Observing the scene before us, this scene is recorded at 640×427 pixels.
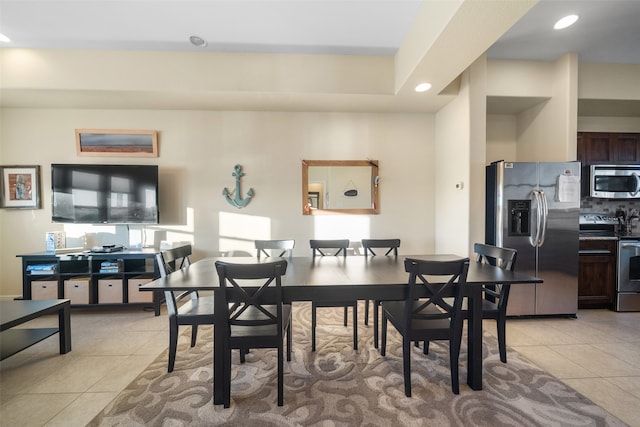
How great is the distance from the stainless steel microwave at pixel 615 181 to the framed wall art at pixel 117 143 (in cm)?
608

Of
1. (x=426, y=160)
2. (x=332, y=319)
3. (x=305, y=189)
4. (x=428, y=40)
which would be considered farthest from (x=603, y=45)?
(x=332, y=319)

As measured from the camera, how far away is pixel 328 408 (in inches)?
66.0

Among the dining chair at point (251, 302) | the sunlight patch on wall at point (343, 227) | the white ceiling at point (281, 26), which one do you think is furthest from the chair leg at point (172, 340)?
the white ceiling at point (281, 26)

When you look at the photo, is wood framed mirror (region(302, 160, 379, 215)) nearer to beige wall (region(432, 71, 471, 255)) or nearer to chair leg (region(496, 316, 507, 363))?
beige wall (region(432, 71, 471, 255))

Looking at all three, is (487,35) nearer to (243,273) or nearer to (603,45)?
(603,45)

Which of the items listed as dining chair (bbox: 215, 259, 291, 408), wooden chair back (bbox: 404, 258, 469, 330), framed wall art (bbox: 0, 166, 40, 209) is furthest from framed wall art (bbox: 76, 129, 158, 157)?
wooden chair back (bbox: 404, 258, 469, 330)

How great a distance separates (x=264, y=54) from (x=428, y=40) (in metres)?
1.87

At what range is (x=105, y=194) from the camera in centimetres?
349

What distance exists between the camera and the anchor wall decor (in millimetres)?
3732

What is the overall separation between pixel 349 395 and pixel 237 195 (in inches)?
112

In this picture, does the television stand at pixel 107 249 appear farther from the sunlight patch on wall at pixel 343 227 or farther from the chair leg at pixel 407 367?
the chair leg at pixel 407 367

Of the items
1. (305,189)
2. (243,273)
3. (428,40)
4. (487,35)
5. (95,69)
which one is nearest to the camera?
(243,273)

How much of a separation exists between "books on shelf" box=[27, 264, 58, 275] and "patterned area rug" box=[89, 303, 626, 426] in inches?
87.0

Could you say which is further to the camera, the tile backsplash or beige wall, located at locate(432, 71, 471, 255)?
the tile backsplash
